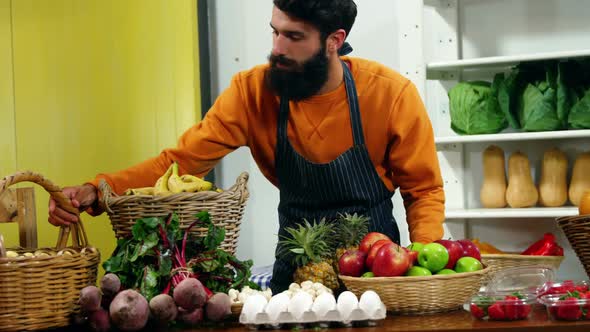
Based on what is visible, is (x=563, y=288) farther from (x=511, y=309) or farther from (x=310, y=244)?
(x=310, y=244)

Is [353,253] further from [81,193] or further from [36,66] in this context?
[36,66]

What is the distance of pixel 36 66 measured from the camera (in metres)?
4.42

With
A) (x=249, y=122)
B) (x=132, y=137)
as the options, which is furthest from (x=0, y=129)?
(x=249, y=122)

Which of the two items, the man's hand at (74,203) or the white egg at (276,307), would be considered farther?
the man's hand at (74,203)

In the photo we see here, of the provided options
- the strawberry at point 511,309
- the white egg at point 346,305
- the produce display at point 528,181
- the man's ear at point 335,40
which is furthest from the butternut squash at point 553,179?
the white egg at point 346,305

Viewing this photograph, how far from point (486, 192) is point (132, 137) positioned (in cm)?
185

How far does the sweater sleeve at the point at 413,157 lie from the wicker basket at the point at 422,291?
78 cm

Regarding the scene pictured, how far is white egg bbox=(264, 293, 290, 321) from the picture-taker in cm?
195

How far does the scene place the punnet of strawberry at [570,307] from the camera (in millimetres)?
1853

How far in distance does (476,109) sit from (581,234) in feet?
5.30

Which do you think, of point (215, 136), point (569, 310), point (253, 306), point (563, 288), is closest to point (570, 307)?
point (569, 310)

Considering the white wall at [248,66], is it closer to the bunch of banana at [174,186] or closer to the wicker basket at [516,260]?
the wicker basket at [516,260]

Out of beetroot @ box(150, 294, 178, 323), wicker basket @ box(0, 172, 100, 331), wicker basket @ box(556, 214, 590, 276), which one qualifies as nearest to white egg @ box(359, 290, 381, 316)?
beetroot @ box(150, 294, 178, 323)

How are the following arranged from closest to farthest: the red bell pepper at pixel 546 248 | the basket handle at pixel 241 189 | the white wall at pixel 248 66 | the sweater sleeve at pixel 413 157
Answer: the basket handle at pixel 241 189, the sweater sleeve at pixel 413 157, the red bell pepper at pixel 546 248, the white wall at pixel 248 66
